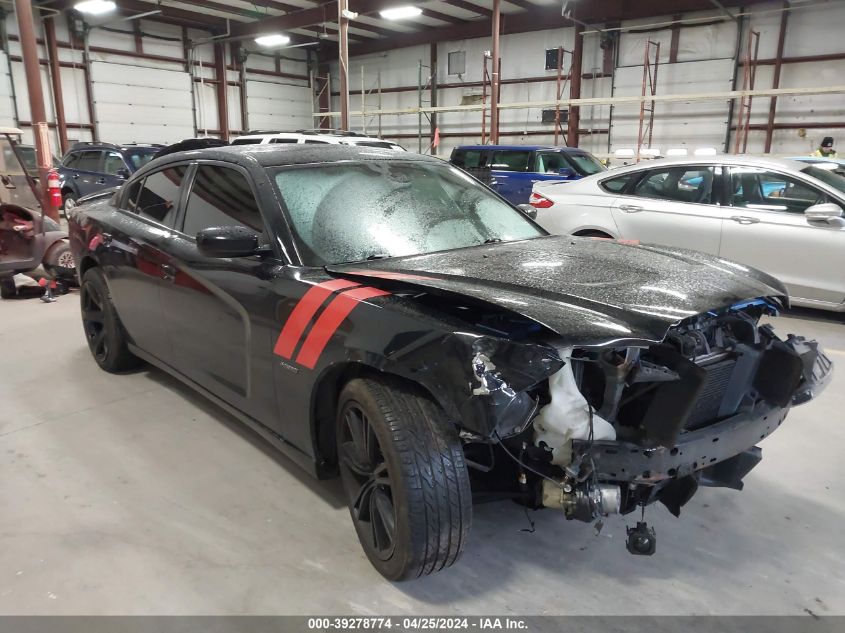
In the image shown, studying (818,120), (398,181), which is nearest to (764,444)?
(398,181)

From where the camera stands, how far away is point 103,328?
4051 mm

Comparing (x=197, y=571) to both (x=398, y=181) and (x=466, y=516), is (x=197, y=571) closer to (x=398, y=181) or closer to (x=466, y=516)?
(x=466, y=516)

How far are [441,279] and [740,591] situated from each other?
1452mm

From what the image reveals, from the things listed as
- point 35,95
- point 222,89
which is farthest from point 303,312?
point 222,89

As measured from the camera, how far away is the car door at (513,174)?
10617 mm

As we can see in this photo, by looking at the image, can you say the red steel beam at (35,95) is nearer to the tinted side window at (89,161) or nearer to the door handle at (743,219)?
the tinted side window at (89,161)

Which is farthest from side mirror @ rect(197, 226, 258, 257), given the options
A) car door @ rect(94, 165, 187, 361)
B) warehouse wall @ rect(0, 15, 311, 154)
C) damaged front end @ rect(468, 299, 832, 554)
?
warehouse wall @ rect(0, 15, 311, 154)

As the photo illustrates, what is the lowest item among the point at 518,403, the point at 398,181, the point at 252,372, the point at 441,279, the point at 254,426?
the point at 254,426

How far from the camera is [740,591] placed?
211cm

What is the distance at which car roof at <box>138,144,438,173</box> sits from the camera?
2809 mm

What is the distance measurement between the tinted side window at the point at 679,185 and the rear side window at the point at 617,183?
107mm

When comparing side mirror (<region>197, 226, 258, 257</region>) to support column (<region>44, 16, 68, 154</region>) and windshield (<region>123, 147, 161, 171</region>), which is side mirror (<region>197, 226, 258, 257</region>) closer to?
windshield (<region>123, 147, 161, 171</region>)

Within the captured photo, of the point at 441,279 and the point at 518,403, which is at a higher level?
the point at 441,279

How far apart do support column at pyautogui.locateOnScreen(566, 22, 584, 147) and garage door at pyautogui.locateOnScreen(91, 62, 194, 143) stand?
38.3 ft
